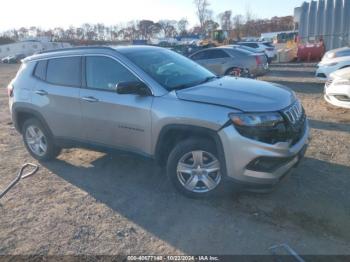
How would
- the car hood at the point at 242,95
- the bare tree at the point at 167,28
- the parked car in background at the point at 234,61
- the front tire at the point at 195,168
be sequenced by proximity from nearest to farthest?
1. the car hood at the point at 242,95
2. the front tire at the point at 195,168
3. the parked car in background at the point at 234,61
4. the bare tree at the point at 167,28

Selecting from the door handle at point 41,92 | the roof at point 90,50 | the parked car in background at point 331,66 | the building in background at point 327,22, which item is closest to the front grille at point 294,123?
the roof at point 90,50

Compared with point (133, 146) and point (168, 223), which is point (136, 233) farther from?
point (133, 146)

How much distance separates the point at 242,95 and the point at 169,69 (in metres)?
1.23

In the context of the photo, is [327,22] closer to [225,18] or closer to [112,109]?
[112,109]

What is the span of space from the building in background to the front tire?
24129mm

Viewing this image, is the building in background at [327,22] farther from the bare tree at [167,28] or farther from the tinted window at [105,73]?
the bare tree at [167,28]

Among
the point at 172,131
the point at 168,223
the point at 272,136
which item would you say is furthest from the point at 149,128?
the point at 272,136

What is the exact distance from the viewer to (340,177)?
475 cm

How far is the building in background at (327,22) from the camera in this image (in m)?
25.9

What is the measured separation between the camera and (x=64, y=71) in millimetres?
5328

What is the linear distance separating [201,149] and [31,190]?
2496 mm

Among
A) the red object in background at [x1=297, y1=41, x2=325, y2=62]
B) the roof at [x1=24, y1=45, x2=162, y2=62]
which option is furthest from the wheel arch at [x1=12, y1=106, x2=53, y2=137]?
the red object in background at [x1=297, y1=41, x2=325, y2=62]

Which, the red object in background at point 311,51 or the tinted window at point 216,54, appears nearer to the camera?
the tinted window at point 216,54

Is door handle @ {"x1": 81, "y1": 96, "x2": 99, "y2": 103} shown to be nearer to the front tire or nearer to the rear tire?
the rear tire
